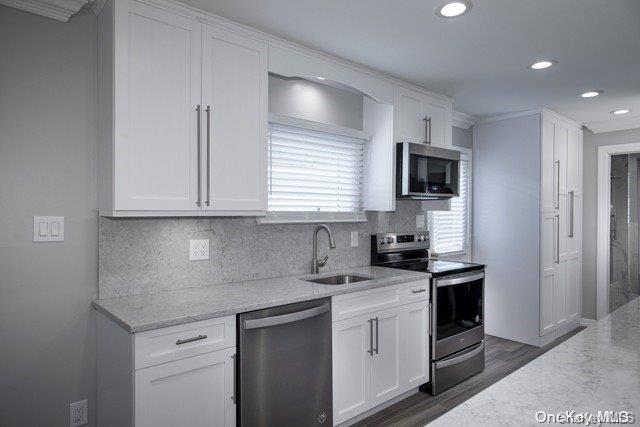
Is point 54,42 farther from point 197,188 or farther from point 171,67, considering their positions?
point 197,188

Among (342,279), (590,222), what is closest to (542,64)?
(342,279)

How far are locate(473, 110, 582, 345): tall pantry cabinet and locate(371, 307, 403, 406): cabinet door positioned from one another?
2.07 meters

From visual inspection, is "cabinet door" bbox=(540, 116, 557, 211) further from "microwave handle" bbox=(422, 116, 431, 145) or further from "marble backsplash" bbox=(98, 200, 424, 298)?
"marble backsplash" bbox=(98, 200, 424, 298)

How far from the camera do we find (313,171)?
3.05 meters

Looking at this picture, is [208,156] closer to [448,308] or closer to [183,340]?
[183,340]

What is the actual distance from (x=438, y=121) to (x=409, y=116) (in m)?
0.40

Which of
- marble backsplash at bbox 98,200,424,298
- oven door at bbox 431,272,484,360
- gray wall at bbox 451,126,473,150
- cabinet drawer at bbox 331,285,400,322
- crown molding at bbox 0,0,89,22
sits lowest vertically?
oven door at bbox 431,272,484,360

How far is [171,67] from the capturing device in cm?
204

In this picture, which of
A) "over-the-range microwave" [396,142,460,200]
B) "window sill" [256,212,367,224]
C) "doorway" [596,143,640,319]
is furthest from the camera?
"doorway" [596,143,640,319]

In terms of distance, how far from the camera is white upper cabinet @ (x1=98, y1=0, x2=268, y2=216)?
75.4 inches

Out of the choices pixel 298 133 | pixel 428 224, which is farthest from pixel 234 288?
pixel 428 224

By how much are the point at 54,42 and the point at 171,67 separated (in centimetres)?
56

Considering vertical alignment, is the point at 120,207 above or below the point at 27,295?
above

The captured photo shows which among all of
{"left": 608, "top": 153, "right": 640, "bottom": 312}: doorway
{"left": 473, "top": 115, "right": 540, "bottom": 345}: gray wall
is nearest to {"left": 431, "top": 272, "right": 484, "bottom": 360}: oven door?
{"left": 473, "top": 115, "right": 540, "bottom": 345}: gray wall
